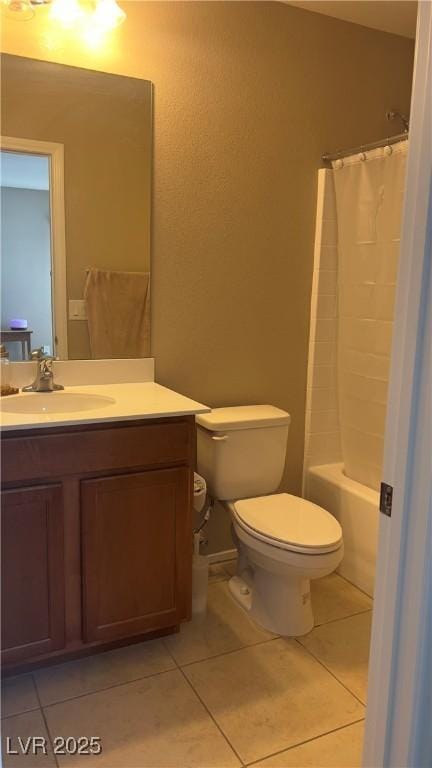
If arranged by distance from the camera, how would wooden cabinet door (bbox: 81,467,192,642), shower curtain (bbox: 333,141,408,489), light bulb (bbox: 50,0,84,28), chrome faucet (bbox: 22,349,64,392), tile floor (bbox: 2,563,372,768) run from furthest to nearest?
shower curtain (bbox: 333,141,408,489)
chrome faucet (bbox: 22,349,64,392)
light bulb (bbox: 50,0,84,28)
wooden cabinet door (bbox: 81,467,192,642)
tile floor (bbox: 2,563,372,768)

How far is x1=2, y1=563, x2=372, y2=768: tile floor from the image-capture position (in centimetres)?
159

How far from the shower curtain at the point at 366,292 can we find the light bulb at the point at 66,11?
1.19m

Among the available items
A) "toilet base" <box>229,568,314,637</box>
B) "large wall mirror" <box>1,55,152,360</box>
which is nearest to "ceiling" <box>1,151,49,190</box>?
"large wall mirror" <box>1,55,152,360</box>

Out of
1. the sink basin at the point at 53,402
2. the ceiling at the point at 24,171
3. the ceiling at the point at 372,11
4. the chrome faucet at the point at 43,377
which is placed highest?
the ceiling at the point at 372,11

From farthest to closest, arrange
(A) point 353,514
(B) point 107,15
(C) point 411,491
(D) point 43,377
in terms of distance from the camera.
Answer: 1. (A) point 353,514
2. (D) point 43,377
3. (B) point 107,15
4. (C) point 411,491

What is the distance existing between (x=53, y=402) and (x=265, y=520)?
89 centimetres

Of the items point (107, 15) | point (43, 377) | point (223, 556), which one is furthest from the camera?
point (223, 556)

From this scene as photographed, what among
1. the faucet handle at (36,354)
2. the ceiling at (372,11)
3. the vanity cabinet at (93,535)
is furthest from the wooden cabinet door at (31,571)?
the ceiling at (372,11)

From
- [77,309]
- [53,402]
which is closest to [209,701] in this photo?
[53,402]

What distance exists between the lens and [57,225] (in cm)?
206

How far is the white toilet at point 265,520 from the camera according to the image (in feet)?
6.52

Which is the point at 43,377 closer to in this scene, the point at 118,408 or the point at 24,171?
the point at 118,408

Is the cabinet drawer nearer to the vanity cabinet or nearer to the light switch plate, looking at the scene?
the vanity cabinet

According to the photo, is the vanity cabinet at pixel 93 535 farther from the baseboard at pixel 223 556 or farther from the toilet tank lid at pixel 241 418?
the baseboard at pixel 223 556
